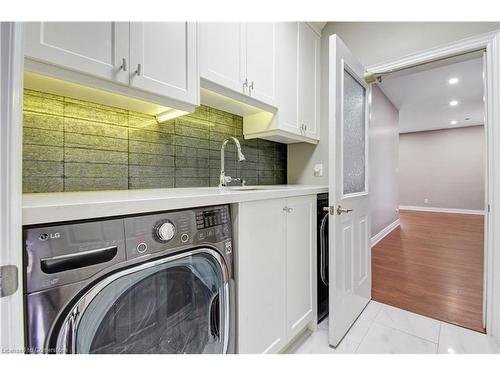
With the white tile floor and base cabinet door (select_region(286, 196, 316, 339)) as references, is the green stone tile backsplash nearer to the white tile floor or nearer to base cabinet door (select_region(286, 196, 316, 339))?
base cabinet door (select_region(286, 196, 316, 339))

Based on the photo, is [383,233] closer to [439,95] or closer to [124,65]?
[439,95]

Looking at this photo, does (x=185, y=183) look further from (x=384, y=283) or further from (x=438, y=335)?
(x=384, y=283)

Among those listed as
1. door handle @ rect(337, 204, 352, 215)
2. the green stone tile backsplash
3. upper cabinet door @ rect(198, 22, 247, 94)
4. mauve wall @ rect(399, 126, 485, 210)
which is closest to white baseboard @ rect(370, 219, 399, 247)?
door handle @ rect(337, 204, 352, 215)

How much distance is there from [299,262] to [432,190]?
7425 millimetres

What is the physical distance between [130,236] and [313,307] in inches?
53.5

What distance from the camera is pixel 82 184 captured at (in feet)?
3.63

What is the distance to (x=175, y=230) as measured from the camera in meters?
0.78

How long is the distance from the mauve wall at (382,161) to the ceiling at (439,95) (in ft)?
0.90

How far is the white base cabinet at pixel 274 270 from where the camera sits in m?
1.02

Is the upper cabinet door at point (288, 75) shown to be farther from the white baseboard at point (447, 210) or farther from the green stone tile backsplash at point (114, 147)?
the white baseboard at point (447, 210)

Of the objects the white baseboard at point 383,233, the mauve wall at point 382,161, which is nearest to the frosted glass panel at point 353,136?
the mauve wall at point 382,161

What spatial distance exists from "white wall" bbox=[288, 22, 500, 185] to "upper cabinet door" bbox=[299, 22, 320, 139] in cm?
9

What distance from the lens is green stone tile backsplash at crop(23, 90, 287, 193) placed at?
1.00 m

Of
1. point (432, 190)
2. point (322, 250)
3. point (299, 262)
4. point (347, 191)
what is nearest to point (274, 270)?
point (299, 262)
